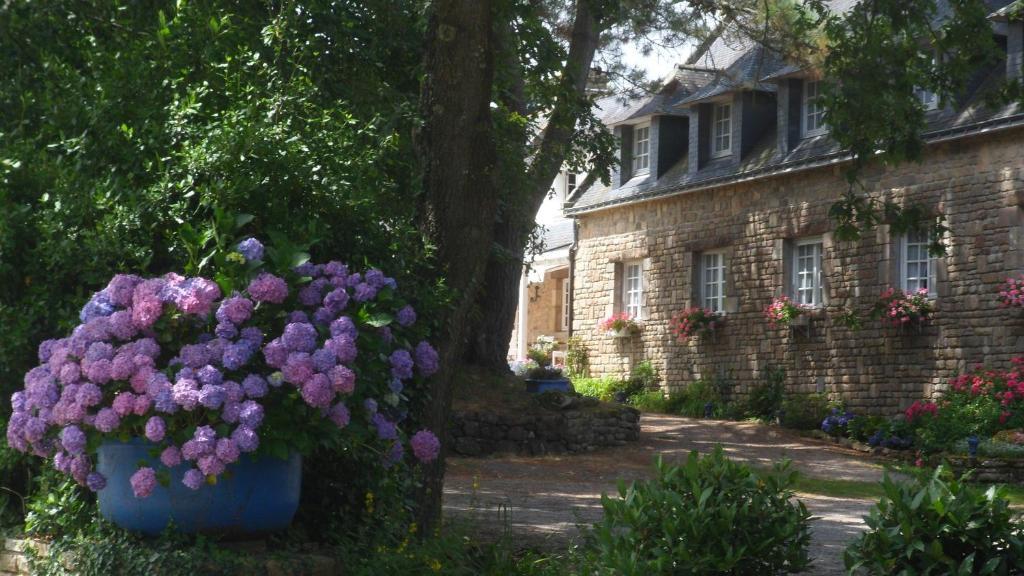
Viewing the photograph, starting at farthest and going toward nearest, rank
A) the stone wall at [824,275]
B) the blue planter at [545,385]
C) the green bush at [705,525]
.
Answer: the blue planter at [545,385] → the stone wall at [824,275] → the green bush at [705,525]

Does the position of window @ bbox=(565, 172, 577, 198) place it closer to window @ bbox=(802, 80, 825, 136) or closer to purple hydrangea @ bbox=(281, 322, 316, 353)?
window @ bbox=(802, 80, 825, 136)

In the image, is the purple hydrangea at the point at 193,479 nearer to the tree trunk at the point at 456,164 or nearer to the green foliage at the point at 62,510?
the green foliage at the point at 62,510

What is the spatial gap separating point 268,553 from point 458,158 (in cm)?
247

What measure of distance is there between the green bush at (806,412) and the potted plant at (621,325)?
511 centimetres

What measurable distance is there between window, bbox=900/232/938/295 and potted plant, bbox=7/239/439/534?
45.5 feet

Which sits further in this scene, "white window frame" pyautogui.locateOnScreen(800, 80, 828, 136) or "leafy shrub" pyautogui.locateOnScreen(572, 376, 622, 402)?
"leafy shrub" pyautogui.locateOnScreen(572, 376, 622, 402)

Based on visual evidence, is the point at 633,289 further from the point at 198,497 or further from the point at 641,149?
the point at 198,497

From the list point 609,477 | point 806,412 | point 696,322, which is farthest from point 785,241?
point 609,477

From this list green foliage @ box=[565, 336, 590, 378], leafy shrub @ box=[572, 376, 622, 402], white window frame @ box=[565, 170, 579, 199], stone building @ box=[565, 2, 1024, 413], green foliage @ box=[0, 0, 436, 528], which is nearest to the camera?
green foliage @ box=[0, 0, 436, 528]

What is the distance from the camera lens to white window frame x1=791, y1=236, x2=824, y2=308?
20.6m

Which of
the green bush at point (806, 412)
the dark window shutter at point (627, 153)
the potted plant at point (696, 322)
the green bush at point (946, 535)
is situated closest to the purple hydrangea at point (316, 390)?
the green bush at point (946, 535)

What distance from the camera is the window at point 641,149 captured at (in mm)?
25484

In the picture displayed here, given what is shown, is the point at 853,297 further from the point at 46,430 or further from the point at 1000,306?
the point at 46,430

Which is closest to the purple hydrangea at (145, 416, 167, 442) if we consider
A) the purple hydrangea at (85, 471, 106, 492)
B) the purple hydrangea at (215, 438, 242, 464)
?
the purple hydrangea at (215, 438, 242, 464)
